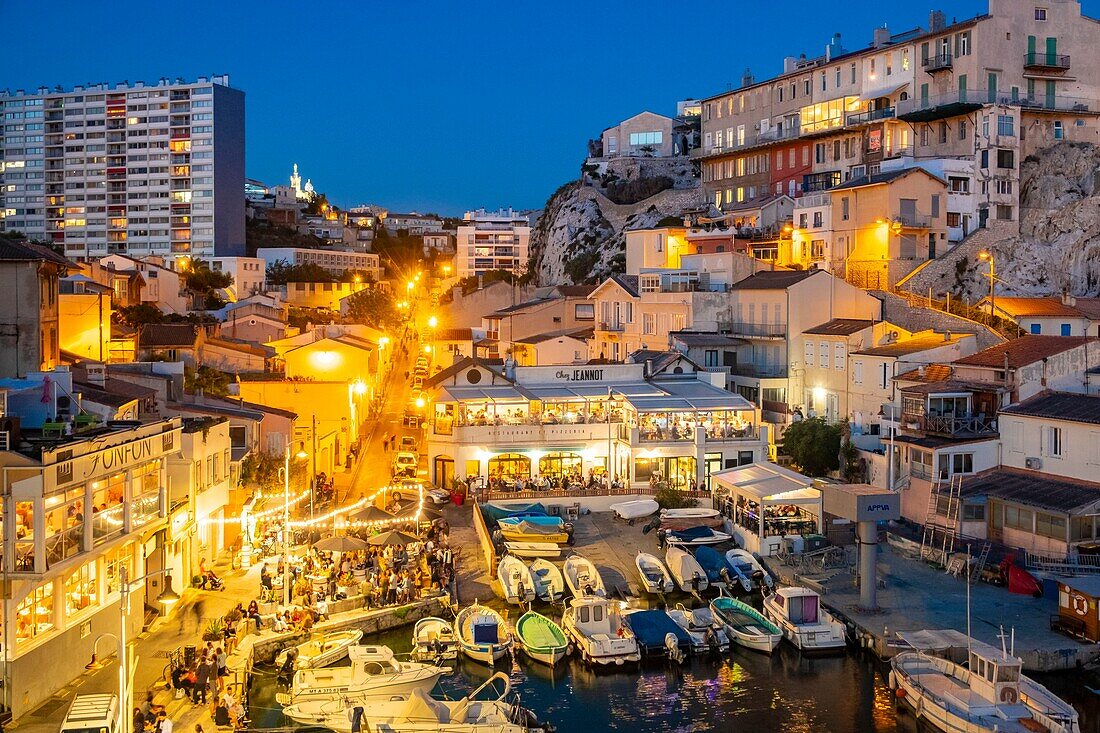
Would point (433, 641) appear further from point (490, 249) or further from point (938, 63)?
point (490, 249)

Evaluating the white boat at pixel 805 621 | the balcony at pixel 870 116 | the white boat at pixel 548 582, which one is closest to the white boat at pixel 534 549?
the white boat at pixel 548 582

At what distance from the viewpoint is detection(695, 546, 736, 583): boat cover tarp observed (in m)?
32.0

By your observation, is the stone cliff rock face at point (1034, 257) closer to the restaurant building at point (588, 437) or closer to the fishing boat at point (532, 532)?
the restaurant building at point (588, 437)

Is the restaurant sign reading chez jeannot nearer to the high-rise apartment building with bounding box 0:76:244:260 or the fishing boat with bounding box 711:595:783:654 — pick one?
the fishing boat with bounding box 711:595:783:654

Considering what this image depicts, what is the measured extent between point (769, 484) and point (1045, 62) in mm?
35910

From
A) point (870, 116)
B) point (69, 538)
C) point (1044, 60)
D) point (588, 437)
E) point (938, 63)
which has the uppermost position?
point (1044, 60)

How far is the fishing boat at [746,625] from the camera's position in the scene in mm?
27172

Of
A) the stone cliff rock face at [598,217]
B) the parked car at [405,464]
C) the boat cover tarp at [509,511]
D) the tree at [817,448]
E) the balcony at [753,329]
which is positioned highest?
the stone cliff rock face at [598,217]

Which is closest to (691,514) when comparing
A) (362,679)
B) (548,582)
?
(548,582)

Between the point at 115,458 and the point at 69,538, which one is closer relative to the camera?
the point at 69,538

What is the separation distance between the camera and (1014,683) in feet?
72.7

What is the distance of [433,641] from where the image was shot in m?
26.9

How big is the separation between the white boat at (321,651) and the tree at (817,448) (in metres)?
22.1

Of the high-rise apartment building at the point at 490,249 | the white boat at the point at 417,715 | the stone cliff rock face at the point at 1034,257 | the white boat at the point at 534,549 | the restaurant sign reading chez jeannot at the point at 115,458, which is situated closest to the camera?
the white boat at the point at 417,715
